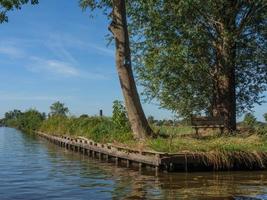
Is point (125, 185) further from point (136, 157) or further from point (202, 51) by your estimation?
point (202, 51)

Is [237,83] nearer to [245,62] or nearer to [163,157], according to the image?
[245,62]

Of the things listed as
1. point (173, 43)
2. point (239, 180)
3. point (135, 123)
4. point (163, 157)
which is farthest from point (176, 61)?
point (239, 180)

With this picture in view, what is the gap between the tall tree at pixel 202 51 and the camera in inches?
1138

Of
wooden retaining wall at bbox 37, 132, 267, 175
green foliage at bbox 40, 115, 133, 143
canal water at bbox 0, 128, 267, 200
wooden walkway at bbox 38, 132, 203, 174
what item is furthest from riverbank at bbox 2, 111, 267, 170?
green foliage at bbox 40, 115, 133, 143

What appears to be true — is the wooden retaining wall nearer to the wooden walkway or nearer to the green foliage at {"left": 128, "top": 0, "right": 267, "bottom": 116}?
the wooden walkway

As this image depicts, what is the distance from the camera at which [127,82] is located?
26938 millimetres

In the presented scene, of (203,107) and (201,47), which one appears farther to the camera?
(203,107)

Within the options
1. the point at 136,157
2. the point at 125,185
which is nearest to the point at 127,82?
the point at 136,157

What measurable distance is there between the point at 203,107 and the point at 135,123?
7.62 m

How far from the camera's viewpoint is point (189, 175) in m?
20.1

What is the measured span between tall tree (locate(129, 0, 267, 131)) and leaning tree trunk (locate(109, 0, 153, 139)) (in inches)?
97.3

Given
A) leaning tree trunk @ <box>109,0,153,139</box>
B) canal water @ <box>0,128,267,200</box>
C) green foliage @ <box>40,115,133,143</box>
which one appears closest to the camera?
canal water @ <box>0,128,267,200</box>

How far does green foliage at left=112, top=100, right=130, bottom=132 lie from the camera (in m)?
31.3

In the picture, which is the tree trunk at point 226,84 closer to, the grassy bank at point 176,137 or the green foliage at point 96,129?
the grassy bank at point 176,137
